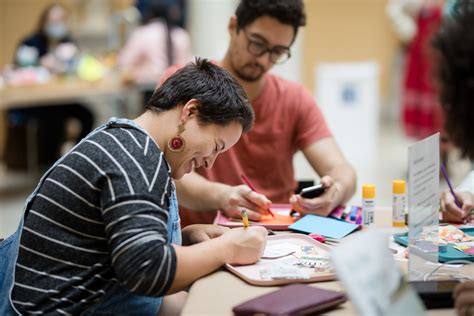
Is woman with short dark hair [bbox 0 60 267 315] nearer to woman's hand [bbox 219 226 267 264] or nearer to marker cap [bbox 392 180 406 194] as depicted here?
woman's hand [bbox 219 226 267 264]

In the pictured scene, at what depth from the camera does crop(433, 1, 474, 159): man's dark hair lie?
1.41 m

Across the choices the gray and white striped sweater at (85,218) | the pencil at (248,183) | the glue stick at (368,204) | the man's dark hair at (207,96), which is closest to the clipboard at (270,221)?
the pencil at (248,183)

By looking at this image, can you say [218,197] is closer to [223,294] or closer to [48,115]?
[223,294]

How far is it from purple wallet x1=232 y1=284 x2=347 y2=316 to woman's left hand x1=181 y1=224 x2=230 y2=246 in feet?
1.61

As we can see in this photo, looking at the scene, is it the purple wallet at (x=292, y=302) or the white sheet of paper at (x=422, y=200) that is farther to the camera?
the white sheet of paper at (x=422, y=200)

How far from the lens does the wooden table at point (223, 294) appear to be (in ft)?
4.80

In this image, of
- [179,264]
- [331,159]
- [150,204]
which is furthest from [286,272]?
[331,159]

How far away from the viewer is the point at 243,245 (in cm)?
172

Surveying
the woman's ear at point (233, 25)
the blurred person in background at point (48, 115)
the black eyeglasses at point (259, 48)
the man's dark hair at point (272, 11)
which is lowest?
the blurred person in background at point (48, 115)

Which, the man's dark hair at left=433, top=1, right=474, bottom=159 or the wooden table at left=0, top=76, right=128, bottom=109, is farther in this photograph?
the wooden table at left=0, top=76, right=128, bottom=109

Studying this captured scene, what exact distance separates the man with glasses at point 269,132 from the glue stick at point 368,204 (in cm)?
12

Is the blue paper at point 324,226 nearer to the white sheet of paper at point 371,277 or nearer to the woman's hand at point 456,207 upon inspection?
the woman's hand at point 456,207

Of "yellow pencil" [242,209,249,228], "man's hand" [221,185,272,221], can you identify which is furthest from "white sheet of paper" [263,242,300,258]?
"man's hand" [221,185,272,221]

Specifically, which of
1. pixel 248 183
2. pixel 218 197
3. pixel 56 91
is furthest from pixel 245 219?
pixel 56 91
